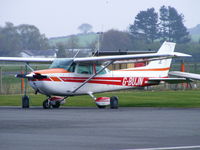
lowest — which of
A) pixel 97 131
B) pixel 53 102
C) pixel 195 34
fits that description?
pixel 53 102

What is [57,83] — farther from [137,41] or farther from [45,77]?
[137,41]

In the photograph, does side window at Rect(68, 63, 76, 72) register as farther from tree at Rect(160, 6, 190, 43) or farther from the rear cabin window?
tree at Rect(160, 6, 190, 43)

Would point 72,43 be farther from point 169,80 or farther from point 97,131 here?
point 97,131

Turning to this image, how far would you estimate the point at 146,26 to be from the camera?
2456 inches

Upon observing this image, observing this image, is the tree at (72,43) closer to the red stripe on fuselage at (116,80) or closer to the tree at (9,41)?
the tree at (9,41)

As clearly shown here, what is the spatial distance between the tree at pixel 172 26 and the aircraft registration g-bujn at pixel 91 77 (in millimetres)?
36252

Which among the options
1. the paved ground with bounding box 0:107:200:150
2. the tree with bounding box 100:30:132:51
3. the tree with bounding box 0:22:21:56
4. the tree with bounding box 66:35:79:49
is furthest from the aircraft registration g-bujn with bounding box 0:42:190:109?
the tree with bounding box 0:22:21:56

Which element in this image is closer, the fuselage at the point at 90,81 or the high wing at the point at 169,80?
the fuselage at the point at 90,81

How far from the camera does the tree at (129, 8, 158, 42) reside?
2343 inches

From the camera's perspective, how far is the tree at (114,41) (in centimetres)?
5234

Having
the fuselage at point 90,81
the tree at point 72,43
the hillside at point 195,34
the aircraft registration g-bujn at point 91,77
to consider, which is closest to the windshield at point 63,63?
the aircraft registration g-bujn at point 91,77

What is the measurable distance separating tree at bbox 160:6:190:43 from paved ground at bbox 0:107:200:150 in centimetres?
4387

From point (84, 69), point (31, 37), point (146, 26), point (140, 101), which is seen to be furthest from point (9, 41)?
point (84, 69)

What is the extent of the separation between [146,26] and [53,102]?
1713 inches
